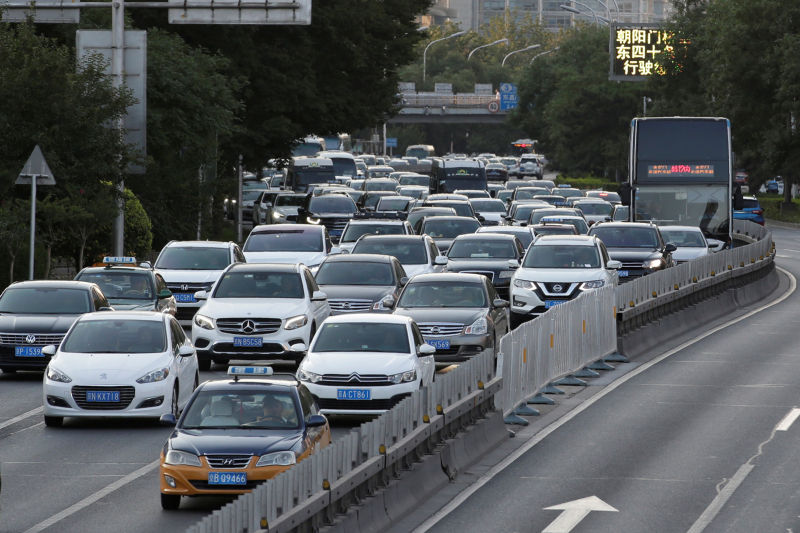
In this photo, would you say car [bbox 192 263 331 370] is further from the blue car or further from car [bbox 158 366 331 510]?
the blue car

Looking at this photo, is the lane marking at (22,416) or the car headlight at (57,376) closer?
the car headlight at (57,376)

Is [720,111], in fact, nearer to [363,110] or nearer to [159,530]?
[363,110]

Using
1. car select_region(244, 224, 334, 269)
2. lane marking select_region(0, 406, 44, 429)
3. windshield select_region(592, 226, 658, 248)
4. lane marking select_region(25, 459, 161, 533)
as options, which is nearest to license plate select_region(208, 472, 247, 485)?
lane marking select_region(25, 459, 161, 533)

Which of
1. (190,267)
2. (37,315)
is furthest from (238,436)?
(190,267)

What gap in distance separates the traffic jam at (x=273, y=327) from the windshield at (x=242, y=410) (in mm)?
14

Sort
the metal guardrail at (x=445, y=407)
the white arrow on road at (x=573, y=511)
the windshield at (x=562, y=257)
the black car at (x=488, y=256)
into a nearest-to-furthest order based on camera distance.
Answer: the metal guardrail at (x=445, y=407)
the white arrow on road at (x=573, y=511)
the windshield at (x=562, y=257)
the black car at (x=488, y=256)

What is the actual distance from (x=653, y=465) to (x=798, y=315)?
19.8m

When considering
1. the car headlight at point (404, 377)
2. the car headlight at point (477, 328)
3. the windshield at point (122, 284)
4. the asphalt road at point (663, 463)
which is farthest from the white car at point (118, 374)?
the windshield at point (122, 284)

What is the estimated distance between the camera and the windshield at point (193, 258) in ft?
104

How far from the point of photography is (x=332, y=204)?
167ft

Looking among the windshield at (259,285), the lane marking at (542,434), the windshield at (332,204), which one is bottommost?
the lane marking at (542,434)

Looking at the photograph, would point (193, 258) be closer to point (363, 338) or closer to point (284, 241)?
point (284, 241)

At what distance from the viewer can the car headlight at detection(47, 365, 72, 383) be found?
19344 mm

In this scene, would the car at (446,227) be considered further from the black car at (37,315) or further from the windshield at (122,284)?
the black car at (37,315)
